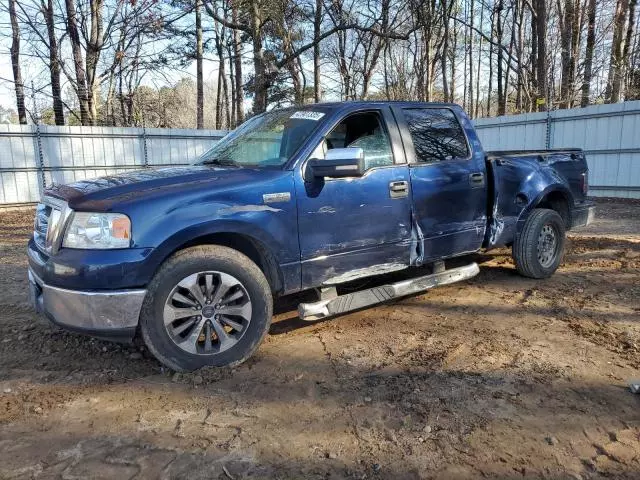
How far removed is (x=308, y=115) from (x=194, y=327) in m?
1.95

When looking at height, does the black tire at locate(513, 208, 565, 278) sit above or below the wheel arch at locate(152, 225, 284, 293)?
below

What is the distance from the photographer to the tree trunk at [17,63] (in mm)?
18125

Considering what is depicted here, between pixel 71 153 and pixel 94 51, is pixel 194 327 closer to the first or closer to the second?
pixel 71 153

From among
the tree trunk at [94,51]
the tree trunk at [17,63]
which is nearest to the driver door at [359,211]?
the tree trunk at [94,51]

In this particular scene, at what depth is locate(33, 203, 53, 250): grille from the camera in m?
3.51

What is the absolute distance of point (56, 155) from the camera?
1412cm

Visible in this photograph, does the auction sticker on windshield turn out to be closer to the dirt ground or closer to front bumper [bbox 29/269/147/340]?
the dirt ground

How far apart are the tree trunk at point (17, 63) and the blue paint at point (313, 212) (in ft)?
57.3

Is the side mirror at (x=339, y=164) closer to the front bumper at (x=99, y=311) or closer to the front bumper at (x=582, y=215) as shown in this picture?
the front bumper at (x=99, y=311)

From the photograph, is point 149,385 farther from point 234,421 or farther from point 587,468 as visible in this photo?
point 587,468

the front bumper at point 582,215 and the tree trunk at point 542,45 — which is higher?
the tree trunk at point 542,45

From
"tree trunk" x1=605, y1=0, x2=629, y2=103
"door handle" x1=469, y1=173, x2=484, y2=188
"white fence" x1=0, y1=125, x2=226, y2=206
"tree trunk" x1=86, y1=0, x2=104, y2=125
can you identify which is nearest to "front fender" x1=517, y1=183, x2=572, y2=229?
"door handle" x1=469, y1=173, x2=484, y2=188

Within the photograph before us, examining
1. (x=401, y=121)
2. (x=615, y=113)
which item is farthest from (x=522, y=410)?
(x=615, y=113)

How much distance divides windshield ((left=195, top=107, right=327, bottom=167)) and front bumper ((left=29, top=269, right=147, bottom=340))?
4.75ft
